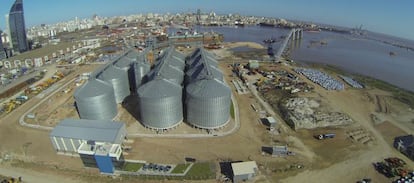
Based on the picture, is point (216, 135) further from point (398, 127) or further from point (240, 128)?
point (398, 127)

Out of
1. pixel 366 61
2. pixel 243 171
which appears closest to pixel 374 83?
pixel 366 61

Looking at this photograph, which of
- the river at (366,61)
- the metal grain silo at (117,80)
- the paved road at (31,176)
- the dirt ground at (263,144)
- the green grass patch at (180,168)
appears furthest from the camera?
the river at (366,61)

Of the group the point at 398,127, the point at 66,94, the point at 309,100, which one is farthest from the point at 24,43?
the point at 398,127

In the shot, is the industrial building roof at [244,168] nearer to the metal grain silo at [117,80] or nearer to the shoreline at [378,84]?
the metal grain silo at [117,80]

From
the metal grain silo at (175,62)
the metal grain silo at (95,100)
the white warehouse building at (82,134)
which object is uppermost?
the metal grain silo at (175,62)

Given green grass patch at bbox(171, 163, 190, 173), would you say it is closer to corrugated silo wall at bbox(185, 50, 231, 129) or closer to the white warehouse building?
corrugated silo wall at bbox(185, 50, 231, 129)

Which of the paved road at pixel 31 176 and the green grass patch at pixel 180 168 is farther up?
the green grass patch at pixel 180 168

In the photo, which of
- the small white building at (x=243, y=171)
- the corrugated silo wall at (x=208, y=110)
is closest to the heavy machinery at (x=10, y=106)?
the corrugated silo wall at (x=208, y=110)
